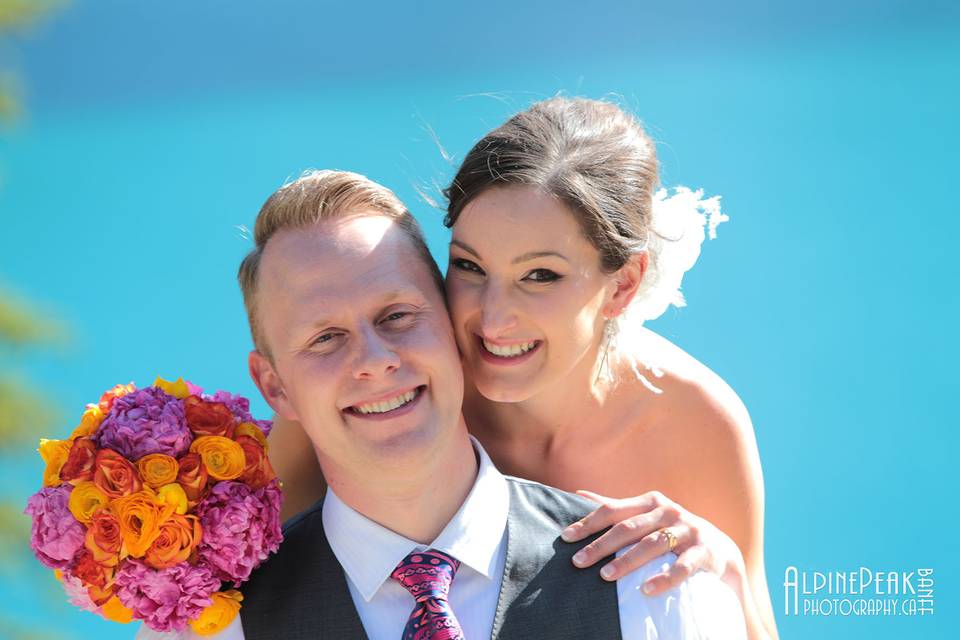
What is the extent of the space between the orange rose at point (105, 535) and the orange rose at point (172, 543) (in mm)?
62

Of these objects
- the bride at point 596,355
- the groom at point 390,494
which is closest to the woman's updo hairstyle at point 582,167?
the bride at point 596,355

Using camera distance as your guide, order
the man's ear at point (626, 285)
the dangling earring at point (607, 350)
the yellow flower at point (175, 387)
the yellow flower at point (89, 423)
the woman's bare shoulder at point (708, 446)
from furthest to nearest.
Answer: the woman's bare shoulder at point (708, 446), the dangling earring at point (607, 350), the man's ear at point (626, 285), the yellow flower at point (175, 387), the yellow flower at point (89, 423)

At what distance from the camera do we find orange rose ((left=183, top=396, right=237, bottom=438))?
95.0 inches

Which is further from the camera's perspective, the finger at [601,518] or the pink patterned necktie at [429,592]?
the finger at [601,518]

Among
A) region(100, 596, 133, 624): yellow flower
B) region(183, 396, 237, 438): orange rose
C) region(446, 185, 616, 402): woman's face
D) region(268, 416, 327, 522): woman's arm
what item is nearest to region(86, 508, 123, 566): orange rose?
region(100, 596, 133, 624): yellow flower

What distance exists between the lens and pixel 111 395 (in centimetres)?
248

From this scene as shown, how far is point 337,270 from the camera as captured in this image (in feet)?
7.69

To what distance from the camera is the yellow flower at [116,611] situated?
2322 millimetres

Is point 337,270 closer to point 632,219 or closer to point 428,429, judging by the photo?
point 428,429

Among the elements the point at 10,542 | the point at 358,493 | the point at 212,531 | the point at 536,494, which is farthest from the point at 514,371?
the point at 10,542

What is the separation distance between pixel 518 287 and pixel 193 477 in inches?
35.4

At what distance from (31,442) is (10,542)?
1.89 ft

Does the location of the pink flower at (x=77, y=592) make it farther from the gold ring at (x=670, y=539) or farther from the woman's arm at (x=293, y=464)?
the gold ring at (x=670, y=539)

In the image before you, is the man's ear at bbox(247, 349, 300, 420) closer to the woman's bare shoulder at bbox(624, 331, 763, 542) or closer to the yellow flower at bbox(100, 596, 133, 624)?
the yellow flower at bbox(100, 596, 133, 624)
